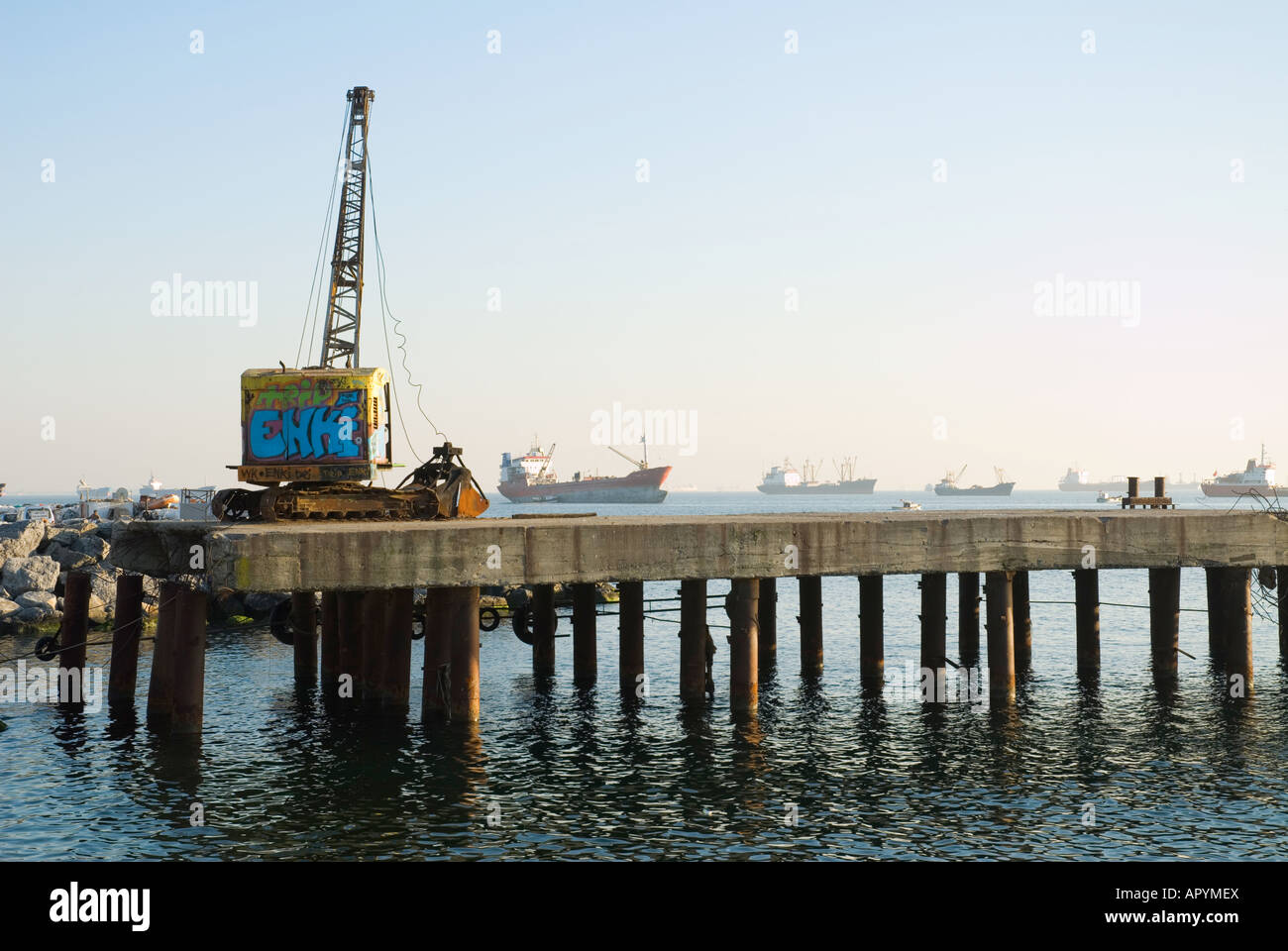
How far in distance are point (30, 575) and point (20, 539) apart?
860 centimetres

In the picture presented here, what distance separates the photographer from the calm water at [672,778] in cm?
1900

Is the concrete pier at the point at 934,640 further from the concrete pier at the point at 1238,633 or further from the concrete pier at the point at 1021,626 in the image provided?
the concrete pier at the point at 1238,633

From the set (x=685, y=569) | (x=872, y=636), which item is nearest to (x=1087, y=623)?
(x=872, y=636)

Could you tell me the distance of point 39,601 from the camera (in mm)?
45531

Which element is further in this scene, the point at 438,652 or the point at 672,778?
the point at 438,652

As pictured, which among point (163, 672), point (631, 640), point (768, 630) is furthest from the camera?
point (768, 630)

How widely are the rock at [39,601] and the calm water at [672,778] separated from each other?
15.7 m

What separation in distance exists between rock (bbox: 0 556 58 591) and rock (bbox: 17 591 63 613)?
50.0 inches

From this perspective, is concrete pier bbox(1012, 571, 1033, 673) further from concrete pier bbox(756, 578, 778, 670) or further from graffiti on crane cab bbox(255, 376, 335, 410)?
graffiti on crane cab bbox(255, 376, 335, 410)

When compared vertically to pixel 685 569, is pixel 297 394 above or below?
above

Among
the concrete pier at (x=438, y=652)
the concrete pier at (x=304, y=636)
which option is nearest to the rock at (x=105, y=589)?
the concrete pier at (x=304, y=636)

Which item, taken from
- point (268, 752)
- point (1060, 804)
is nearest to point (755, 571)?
point (1060, 804)

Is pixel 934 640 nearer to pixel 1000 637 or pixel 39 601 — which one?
pixel 1000 637
